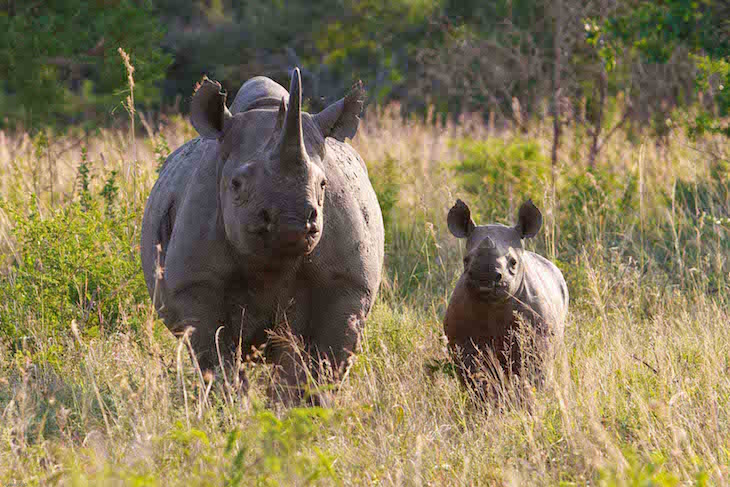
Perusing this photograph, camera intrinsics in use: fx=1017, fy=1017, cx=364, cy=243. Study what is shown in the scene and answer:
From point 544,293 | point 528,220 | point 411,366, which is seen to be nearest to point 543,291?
point 544,293

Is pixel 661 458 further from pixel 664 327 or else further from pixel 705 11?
pixel 705 11

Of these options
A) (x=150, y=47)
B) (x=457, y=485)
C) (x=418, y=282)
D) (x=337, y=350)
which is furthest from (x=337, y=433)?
(x=150, y=47)

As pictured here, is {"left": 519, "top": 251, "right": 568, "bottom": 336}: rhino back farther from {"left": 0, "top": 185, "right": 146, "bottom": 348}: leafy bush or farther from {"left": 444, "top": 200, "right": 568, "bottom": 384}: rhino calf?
{"left": 0, "top": 185, "right": 146, "bottom": 348}: leafy bush

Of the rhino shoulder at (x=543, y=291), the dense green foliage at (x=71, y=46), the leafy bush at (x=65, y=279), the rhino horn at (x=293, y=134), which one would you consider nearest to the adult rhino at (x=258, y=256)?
the rhino horn at (x=293, y=134)

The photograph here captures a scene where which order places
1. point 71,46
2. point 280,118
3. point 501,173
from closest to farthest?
point 280,118 → point 71,46 → point 501,173

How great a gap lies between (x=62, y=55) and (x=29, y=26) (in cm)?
37

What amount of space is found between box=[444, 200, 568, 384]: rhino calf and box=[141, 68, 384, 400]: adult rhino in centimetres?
46

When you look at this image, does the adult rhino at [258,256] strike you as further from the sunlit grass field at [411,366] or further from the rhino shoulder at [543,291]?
the rhino shoulder at [543,291]

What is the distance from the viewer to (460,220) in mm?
5016

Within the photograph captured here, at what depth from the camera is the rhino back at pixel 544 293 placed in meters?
4.84

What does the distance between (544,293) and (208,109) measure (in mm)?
1884

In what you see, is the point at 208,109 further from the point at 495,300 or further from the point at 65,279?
the point at 65,279

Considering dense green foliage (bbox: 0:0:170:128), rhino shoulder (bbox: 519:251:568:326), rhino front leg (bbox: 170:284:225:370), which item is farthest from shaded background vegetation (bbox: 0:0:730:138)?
rhino shoulder (bbox: 519:251:568:326)

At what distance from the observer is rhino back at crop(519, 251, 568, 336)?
4840mm
